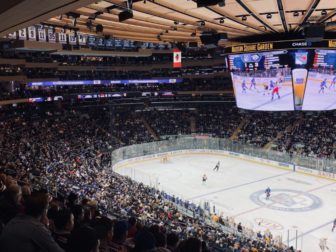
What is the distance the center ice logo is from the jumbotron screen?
17.3ft

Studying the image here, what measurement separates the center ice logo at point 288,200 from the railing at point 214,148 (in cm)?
460

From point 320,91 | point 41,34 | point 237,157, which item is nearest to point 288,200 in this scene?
point 320,91

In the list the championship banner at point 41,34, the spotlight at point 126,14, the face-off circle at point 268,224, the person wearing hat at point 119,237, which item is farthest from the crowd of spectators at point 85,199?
the championship banner at point 41,34

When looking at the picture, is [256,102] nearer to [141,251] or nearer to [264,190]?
[264,190]

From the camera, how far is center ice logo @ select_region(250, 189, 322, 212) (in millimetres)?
20516

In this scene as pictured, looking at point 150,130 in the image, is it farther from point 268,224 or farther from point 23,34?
point 23,34

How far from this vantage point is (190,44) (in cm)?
1933

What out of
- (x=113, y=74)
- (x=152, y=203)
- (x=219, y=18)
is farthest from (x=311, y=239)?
(x=113, y=74)

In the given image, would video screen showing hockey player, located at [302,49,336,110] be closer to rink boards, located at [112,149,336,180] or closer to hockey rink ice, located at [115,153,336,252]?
hockey rink ice, located at [115,153,336,252]

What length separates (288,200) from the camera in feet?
71.3

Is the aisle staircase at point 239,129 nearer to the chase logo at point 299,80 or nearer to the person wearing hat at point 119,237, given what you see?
the chase logo at point 299,80

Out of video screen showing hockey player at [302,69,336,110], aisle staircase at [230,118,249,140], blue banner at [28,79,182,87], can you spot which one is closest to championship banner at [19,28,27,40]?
video screen showing hockey player at [302,69,336,110]

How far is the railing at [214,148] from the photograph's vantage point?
26.9 metres

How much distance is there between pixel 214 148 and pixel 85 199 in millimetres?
29204
